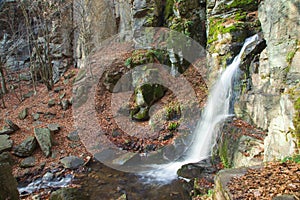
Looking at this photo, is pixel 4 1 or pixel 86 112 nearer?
pixel 86 112

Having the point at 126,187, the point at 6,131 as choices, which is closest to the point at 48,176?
the point at 126,187

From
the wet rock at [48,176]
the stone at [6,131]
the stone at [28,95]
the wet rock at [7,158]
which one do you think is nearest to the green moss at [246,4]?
the wet rock at [48,176]

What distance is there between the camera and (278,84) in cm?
582

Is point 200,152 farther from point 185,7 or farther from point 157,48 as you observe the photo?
point 185,7

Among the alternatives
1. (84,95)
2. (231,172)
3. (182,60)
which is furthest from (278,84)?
(84,95)

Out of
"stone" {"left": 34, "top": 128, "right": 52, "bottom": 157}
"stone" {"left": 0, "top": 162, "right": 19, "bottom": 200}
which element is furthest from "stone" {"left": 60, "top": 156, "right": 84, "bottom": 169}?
"stone" {"left": 0, "top": 162, "right": 19, "bottom": 200}

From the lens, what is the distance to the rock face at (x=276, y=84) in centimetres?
435

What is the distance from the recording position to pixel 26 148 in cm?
845

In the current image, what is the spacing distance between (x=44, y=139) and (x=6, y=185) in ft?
13.8

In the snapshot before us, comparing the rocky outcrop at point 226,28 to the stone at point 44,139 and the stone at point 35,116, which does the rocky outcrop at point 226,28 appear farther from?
the stone at point 35,116

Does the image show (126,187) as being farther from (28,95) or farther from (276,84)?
(28,95)

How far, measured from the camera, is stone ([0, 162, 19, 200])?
476 centimetres

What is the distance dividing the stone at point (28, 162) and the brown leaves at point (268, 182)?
7485 mm

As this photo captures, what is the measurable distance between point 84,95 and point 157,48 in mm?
4838
